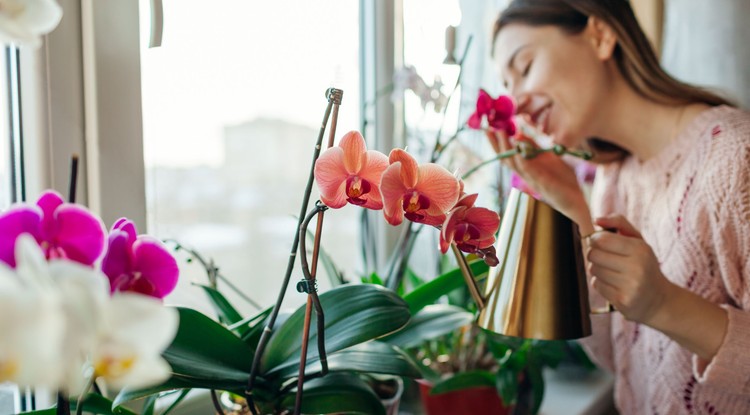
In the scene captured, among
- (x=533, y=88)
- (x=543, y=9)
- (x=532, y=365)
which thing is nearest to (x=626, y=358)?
(x=532, y=365)

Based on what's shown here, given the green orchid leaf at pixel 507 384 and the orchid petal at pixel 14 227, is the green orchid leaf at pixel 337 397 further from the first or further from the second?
the green orchid leaf at pixel 507 384

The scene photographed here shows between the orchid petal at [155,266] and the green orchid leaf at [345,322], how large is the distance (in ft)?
0.59

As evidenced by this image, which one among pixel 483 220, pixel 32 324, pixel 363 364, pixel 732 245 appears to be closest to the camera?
pixel 32 324

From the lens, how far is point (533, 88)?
3.00ft

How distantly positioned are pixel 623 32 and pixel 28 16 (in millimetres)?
862

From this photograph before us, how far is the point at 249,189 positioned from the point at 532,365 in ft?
1.66

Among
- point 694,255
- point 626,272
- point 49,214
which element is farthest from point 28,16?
point 694,255

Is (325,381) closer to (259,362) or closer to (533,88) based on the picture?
(259,362)

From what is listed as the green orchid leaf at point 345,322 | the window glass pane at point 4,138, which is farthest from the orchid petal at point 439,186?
the window glass pane at point 4,138

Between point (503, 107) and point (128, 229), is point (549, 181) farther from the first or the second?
point (128, 229)

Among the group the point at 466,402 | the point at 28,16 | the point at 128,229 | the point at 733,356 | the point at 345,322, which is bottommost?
the point at 466,402

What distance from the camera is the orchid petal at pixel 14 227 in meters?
0.31

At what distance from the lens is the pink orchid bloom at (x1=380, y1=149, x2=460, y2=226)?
0.38m

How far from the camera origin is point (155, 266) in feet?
1.13
